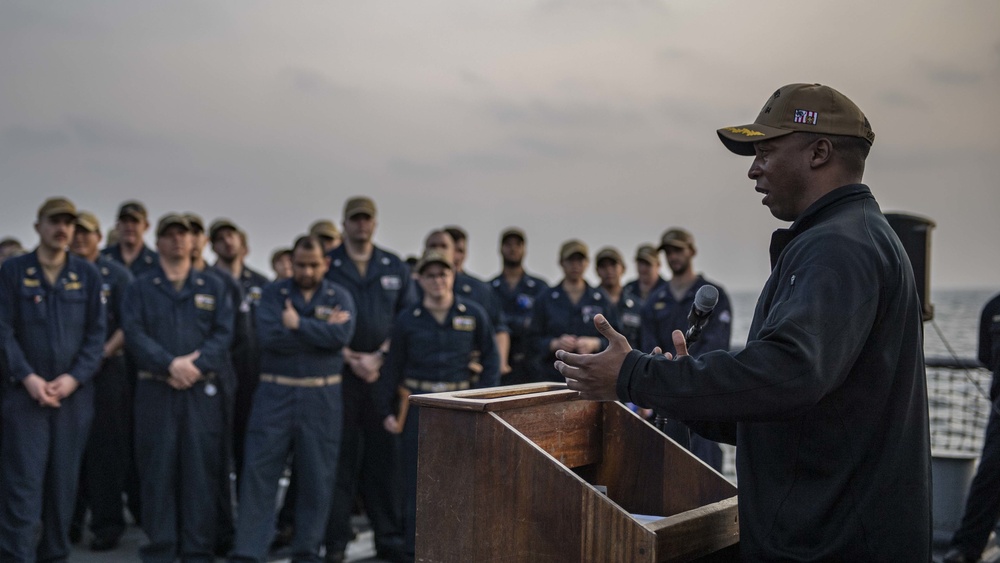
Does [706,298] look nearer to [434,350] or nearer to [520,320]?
[434,350]

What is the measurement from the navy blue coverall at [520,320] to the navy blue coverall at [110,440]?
8.63 ft

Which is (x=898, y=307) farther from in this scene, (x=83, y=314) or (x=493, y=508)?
(x=83, y=314)

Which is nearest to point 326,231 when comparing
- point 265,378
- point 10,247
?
point 265,378

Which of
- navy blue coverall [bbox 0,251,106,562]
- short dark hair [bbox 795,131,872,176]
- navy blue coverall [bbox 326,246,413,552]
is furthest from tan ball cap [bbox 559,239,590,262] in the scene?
short dark hair [bbox 795,131,872,176]

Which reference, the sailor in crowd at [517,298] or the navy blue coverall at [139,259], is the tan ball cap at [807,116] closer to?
the sailor in crowd at [517,298]

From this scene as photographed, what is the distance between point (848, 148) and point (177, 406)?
13.5 feet

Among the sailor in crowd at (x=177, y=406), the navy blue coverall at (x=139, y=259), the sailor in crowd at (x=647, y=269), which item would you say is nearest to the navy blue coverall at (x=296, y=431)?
the sailor in crowd at (x=177, y=406)

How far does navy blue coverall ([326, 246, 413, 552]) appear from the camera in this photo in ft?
18.7

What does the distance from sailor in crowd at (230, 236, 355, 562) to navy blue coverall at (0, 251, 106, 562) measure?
0.91 metres

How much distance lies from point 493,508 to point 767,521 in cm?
54

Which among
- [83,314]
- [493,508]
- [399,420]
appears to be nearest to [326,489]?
[399,420]

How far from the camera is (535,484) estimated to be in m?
1.94

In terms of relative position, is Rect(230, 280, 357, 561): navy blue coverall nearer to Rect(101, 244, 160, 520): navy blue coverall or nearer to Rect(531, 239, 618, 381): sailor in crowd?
Rect(101, 244, 160, 520): navy blue coverall

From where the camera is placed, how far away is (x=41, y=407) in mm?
5039
